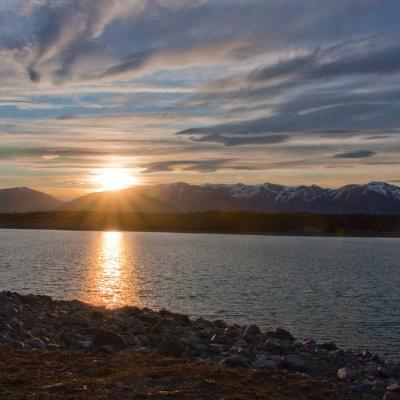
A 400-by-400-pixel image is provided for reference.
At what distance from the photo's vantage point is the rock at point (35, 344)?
20906mm

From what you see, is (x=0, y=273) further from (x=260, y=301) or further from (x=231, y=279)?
(x=260, y=301)

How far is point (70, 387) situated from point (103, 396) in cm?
109

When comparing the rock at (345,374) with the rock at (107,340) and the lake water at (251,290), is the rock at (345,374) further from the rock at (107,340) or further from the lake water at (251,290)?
the rock at (107,340)

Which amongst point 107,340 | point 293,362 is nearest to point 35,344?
point 107,340

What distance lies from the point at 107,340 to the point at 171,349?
2.82 m

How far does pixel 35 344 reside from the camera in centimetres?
2117

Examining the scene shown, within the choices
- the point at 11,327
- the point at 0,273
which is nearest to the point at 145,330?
the point at 11,327

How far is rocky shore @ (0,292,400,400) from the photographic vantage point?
19781 mm

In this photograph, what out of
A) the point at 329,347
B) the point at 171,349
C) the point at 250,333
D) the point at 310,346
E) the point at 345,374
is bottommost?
the point at 329,347

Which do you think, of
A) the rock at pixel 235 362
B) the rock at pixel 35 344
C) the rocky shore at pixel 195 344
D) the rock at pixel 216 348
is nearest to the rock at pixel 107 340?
the rocky shore at pixel 195 344

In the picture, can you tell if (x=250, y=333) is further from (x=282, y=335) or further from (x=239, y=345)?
(x=239, y=345)

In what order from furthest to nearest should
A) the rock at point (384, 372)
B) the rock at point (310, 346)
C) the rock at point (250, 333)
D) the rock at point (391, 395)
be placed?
the rock at point (250, 333) → the rock at point (310, 346) → the rock at point (384, 372) → the rock at point (391, 395)

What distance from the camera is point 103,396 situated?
551 inches

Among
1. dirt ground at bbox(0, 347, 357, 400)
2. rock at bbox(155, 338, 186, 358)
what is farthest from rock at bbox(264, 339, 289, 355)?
dirt ground at bbox(0, 347, 357, 400)
